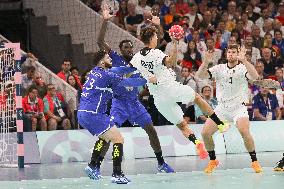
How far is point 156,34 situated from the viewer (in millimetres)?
14266

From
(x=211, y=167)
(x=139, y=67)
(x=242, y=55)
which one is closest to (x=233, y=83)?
(x=242, y=55)

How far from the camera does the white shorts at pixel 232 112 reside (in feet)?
46.3

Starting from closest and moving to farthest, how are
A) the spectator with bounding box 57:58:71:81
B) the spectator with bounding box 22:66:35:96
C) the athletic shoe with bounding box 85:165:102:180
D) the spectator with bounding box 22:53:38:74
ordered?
the athletic shoe with bounding box 85:165:102:180 < the spectator with bounding box 22:66:35:96 < the spectator with bounding box 22:53:38:74 < the spectator with bounding box 57:58:71:81

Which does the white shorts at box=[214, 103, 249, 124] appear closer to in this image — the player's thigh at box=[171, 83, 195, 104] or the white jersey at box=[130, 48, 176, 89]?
the player's thigh at box=[171, 83, 195, 104]

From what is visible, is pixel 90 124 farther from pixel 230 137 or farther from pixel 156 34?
pixel 230 137

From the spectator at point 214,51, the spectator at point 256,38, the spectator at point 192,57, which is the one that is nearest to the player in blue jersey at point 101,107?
the spectator at point 192,57

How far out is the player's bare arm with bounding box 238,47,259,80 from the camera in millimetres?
13773

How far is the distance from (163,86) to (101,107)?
1937 mm

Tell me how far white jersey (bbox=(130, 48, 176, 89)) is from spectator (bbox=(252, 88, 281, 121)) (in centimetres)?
636

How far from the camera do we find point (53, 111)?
19.1 metres

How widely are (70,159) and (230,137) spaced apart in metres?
4.10

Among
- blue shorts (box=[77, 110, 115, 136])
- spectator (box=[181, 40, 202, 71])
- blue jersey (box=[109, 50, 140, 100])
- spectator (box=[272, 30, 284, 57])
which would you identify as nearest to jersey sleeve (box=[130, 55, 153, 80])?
blue jersey (box=[109, 50, 140, 100])

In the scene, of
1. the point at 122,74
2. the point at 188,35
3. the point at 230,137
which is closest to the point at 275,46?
the point at 188,35

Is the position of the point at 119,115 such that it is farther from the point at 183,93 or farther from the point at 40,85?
the point at 40,85
